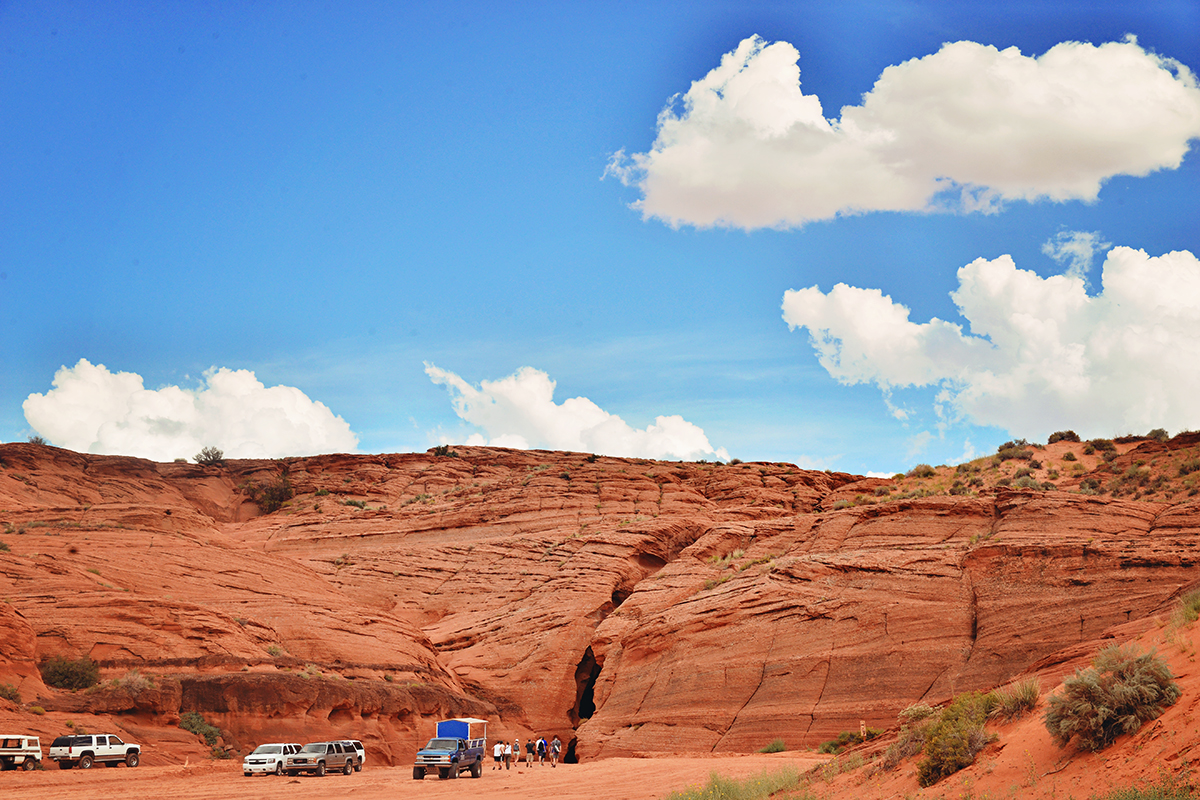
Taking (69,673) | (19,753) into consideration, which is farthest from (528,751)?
(19,753)

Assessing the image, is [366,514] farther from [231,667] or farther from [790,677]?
[790,677]

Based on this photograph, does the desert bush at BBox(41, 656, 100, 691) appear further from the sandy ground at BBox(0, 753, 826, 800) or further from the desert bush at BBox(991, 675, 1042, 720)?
the desert bush at BBox(991, 675, 1042, 720)

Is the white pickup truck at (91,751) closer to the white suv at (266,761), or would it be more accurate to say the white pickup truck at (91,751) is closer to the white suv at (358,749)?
the white suv at (266,761)

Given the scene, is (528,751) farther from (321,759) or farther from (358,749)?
(321,759)

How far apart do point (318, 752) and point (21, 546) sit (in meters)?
19.4

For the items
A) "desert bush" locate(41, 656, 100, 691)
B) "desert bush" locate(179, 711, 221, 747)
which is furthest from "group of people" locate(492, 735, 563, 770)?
"desert bush" locate(41, 656, 100, 691)

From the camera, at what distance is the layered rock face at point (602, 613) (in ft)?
90.8

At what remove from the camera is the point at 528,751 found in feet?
113

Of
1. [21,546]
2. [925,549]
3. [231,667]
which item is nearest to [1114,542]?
[925,549]

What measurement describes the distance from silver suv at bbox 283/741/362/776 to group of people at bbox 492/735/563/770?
18.5 ft

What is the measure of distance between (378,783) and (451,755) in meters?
2.80

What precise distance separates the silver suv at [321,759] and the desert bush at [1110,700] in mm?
20653

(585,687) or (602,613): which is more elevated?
(602,613)

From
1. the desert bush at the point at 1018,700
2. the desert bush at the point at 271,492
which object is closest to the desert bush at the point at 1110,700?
the desert bush at the point at 1018,700
